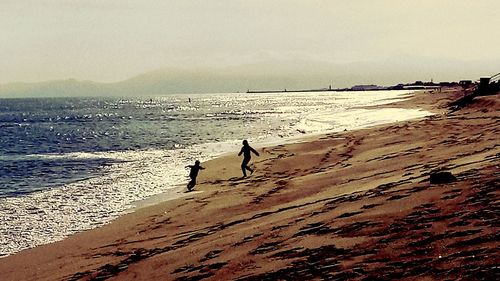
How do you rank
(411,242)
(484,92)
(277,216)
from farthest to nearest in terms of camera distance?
(484,92) < (277,216) < (411,242)

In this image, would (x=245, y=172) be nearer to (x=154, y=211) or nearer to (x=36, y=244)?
(x=154, y=211)

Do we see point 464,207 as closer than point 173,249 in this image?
Yes

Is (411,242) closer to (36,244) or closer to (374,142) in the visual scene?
(36,244)

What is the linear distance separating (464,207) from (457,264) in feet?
7.99

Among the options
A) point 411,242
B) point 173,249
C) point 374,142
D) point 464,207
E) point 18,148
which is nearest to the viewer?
point 411,242

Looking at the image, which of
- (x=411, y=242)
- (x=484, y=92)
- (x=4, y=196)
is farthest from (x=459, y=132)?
(x=484, y=92)

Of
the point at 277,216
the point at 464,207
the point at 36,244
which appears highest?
the point at 464,207

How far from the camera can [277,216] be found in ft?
38.6

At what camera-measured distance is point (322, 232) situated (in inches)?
343

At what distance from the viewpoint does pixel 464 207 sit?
799 centimetres

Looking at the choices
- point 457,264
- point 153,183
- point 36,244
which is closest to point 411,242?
point 457,264

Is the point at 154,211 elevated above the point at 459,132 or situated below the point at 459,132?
below

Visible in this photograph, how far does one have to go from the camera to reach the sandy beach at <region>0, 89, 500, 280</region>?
657 centimetres

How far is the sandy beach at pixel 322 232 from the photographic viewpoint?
6574 millimetres
